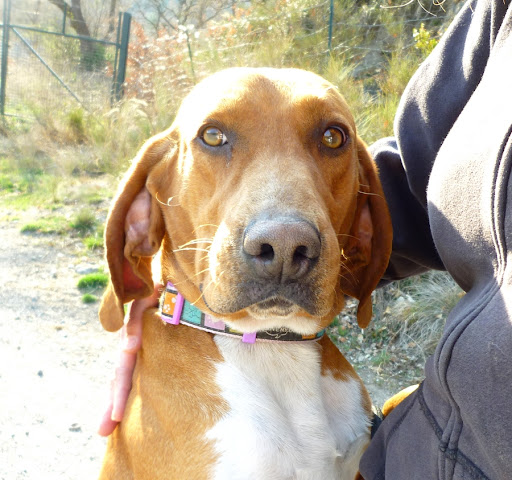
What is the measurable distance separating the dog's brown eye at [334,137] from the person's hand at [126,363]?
3.25 feet

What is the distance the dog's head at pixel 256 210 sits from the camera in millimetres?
1886

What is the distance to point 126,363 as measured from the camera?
2441 mm

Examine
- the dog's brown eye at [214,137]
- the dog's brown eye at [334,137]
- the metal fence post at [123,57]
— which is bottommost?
the metal fence post at [123,57]

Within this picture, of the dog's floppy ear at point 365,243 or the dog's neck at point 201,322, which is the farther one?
the dog's floppy ear at point 365,243

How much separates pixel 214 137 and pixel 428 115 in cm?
84

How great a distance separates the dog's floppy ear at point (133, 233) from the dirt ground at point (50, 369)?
142cm

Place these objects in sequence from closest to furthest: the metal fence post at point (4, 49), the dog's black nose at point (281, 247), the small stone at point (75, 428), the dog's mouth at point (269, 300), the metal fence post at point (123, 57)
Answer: the dog's black nose at point (281, 247)
the dog's mouth at point (269, 300)
the small stone at point (75, 428)
the metal fence post at point (123, 57)
the metal fence post at point (4, 49)

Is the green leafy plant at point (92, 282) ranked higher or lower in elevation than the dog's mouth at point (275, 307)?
lower

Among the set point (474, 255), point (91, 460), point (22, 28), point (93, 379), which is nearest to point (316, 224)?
point (474, 255)

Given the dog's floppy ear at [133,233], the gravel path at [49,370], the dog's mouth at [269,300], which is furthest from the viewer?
the gravel path at [49,370]

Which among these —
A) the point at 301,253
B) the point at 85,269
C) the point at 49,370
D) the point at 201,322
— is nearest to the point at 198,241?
the point at 201,322

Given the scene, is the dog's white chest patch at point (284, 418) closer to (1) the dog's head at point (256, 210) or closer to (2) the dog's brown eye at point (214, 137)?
(1) the dog's head at point (256, 210)

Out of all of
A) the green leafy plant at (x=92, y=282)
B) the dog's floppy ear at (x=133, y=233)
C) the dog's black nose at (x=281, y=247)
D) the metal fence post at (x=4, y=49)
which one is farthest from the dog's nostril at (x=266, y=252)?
the metal fence post at (x=4, y=49)

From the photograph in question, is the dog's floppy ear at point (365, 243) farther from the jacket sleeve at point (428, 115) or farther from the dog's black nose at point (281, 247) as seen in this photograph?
the dog's black nose at point (281, 247)
